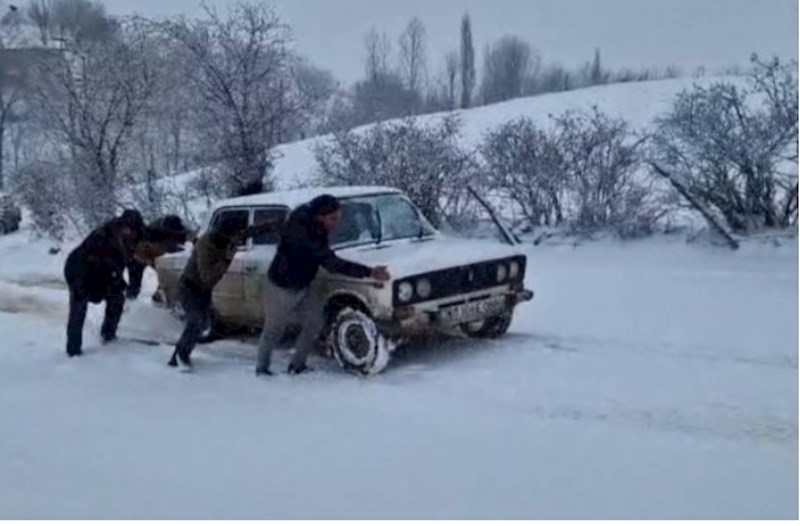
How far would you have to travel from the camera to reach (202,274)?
24.3 feet

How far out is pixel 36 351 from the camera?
8.27m

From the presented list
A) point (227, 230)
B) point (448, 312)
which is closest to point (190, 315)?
point (227, 230)

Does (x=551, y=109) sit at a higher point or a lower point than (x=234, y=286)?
higher

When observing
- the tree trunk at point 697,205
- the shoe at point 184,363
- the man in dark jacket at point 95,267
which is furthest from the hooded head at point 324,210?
the tree trunk at point 697,205

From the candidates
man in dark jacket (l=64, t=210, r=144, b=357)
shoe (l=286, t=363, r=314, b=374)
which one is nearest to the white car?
shoe (l=286, t=363, r=314, b=374)

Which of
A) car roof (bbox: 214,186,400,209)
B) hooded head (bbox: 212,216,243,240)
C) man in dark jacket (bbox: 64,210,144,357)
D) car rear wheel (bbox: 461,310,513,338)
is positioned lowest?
car rear wheel (bbox: 461,310,513,338)

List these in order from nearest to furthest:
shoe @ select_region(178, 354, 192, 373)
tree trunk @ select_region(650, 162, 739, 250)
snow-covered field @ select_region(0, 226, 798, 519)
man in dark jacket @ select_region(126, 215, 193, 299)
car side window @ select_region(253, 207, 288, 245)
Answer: snow-covered field @ select_region(0, 226, 798, 519) → shoe @ select_region(178, 354, 192, 373) → car side window @ select_region(253, 207, 288, 245) → man in dark jacket @ select_region(126, 215, 193, 299) → tree trunk @ select_region(650, 162, 739, 250)

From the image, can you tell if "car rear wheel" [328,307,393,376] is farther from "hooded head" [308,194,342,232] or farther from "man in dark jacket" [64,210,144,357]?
"man in dark jacket" [64,210,144,357]

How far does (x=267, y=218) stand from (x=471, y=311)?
6.99 feet

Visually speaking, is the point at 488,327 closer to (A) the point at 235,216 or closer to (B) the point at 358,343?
(B) the point at 358,343

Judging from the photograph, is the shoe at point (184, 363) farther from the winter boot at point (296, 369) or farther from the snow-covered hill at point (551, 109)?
the snow-covered hill at point (551, 109)

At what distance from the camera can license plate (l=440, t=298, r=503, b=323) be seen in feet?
23.1

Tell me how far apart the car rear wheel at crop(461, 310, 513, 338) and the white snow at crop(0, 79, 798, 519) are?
14cm

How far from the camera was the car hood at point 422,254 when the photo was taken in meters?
6.93
